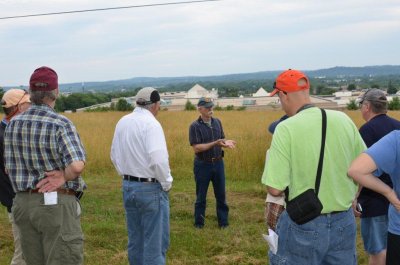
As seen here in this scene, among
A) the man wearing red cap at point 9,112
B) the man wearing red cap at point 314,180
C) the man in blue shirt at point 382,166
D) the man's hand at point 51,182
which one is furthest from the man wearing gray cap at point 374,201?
the man wearing red cap at point 9,112

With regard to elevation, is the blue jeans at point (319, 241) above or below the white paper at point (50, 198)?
below

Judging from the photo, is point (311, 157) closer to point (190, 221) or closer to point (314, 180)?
point (314, 180)

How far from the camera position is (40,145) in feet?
10.2

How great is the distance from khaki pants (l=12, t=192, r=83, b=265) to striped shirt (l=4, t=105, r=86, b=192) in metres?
0.11

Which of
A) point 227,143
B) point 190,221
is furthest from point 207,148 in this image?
point 190,221

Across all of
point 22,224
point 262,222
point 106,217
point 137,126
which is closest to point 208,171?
point 262,222

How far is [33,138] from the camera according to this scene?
10.2 feet

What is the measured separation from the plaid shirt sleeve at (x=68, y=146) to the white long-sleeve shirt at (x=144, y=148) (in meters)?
0.97

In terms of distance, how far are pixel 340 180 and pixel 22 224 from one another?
2.06m

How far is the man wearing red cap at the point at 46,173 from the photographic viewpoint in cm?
311

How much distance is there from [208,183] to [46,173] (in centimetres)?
365

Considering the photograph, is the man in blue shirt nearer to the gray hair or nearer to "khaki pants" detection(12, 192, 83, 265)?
"khaki pants" detection(12, 192, 83, 265)

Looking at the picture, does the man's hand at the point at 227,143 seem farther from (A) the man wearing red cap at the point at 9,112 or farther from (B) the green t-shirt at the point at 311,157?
(B) the green t-shirt at the point at 311,157

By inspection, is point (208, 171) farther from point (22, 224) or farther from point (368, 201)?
point (22, 224)
